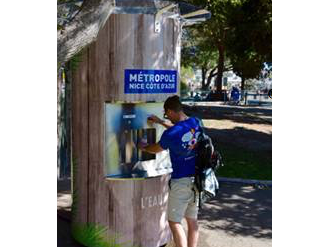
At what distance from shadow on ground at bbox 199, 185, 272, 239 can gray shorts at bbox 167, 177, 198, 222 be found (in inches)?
60.8

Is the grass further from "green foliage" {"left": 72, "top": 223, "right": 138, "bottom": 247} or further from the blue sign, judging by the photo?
"green foliage" {"left": 72, "top": 223, "right": 138, "bottom": 247}

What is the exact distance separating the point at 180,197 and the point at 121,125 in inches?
38.3

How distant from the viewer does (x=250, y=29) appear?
13.3 m

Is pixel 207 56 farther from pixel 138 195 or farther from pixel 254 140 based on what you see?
pixel 138 195

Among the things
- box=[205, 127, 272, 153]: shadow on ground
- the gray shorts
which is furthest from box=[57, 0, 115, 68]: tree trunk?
box=[205, 127, 272, 153]: shadow on ground

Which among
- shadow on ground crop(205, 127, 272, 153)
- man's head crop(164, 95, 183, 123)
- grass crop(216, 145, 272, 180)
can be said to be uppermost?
man's head crop(164, 95, 183, 123)

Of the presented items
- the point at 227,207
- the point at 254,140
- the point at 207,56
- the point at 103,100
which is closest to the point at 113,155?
the point at 103,100

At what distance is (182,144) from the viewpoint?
3.83 metres

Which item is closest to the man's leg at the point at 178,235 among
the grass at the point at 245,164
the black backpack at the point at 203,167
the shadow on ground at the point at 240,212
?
the black backpack at the point at 203,167

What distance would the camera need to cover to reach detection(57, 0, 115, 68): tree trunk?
3.38 m

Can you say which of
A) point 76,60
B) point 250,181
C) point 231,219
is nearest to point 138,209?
point 76,60

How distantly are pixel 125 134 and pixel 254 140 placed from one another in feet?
31.0

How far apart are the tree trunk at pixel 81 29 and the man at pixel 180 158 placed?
942 mm

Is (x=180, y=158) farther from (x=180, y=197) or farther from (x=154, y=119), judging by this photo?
(x=154, y=119)
